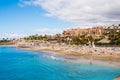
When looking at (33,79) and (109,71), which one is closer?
(33,79)

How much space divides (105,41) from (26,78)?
8647 cm

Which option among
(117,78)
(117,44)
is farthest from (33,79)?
(117,44)

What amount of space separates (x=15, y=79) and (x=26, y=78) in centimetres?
225

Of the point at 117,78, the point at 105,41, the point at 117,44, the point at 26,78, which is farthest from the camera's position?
the point at 105,41

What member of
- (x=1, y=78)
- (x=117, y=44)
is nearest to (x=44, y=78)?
(x=1, y=78)

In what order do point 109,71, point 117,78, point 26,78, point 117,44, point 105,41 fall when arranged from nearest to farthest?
point 117,78, point 26,78, point 109,71, point 117,44, point 105,41

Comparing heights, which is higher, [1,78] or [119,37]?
[119,37]

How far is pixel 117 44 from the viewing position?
4264 inches

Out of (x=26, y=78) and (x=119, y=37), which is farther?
(x=119, y=37)

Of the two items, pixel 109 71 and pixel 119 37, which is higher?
pixel 119 37

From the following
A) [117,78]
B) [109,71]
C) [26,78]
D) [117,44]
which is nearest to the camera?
[117,78]

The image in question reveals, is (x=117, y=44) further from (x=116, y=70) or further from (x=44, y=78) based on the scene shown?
(x=44, y=78)

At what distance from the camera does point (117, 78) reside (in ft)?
127

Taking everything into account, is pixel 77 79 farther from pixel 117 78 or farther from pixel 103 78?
pixel 117 78
